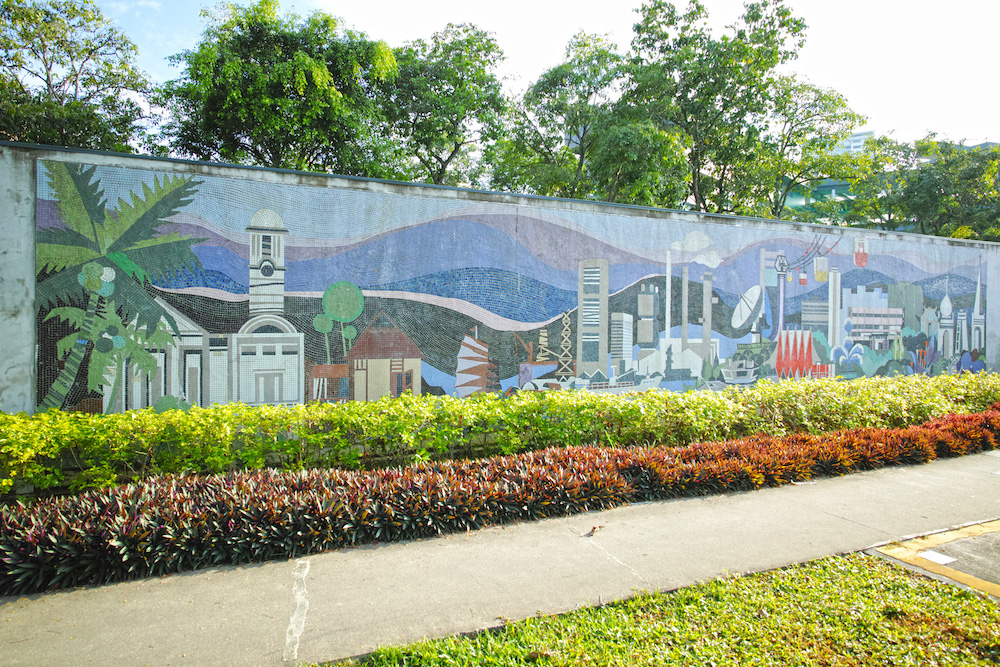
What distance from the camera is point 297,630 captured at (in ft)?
10.2

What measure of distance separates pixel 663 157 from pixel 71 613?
49.7 feet

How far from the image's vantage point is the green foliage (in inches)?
144

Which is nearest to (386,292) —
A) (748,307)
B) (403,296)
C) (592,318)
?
(403,296)

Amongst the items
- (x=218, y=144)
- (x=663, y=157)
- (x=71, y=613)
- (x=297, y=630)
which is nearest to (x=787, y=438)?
(x=297, y=630)

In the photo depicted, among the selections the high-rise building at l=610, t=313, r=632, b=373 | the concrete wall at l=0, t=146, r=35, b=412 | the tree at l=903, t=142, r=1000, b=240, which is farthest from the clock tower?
the tree at l=903, t=142, r=1000, b=240

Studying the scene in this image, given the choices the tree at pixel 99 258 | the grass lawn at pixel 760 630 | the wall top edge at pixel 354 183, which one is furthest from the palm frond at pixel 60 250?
the grass lawn at pixel 760 630

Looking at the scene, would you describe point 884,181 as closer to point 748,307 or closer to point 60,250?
point 748,307

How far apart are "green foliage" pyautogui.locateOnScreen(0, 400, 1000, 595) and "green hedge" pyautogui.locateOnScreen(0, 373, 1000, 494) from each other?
3 centimetres

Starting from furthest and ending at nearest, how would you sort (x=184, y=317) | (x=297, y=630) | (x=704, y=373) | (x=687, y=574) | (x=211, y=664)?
1. (x=704, y=373)
2. (x=184, y=317)
3. (x=687, y=574)
4. (x=297, y=630)
5. (x=211, y=664)

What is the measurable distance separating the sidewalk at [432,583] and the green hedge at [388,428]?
4.72 feet

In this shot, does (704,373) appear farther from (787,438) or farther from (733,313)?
(787,438)

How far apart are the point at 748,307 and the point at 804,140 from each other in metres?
13.6

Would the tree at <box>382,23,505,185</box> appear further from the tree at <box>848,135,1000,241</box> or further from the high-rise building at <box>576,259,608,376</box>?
the tree at <box>848,135,1000,241</box>

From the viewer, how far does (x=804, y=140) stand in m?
20.5
